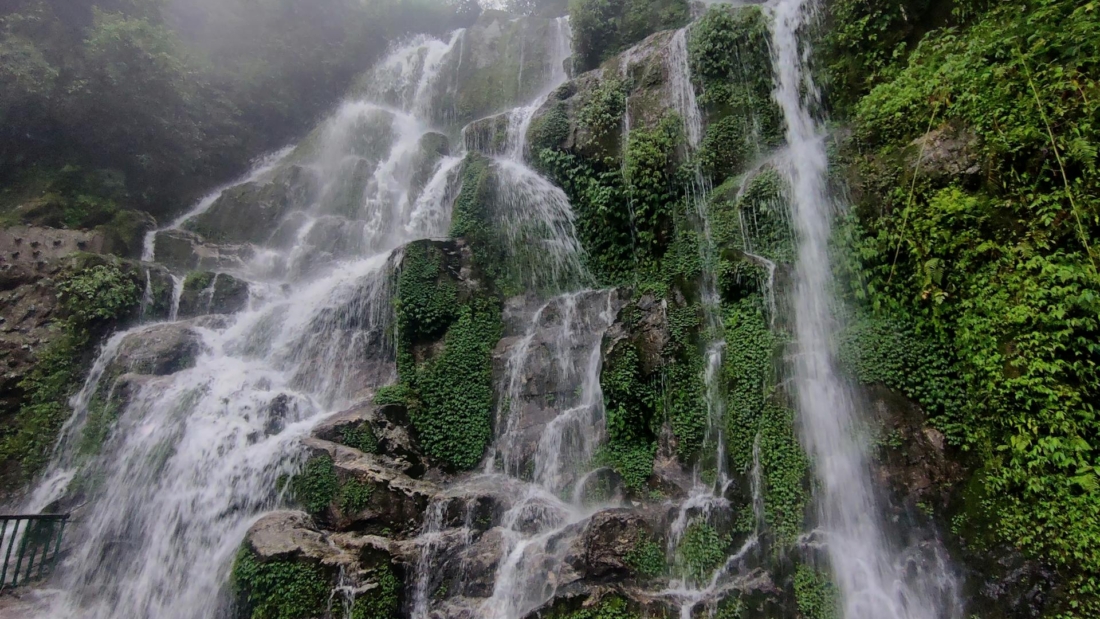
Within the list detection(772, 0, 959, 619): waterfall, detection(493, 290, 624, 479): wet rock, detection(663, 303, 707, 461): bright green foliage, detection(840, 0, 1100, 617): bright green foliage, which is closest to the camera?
detection(840, 0, 1100, 617): bright green foliage

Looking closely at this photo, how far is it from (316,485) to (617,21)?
1310cm

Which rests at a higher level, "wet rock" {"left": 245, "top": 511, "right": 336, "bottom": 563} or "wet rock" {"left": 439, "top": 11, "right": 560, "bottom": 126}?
"wet rock" {"left": 439, "top": 11, "right": 560, "bottom": 126}

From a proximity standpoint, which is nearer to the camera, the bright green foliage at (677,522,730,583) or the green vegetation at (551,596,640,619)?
the green vegetation at (551,596,640,619)

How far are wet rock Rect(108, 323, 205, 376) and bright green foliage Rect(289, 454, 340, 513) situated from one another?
17.0 ft

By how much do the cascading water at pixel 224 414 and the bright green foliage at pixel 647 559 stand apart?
5463 millimetres

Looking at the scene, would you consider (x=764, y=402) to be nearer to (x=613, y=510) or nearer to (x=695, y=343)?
(x=695, y=343)

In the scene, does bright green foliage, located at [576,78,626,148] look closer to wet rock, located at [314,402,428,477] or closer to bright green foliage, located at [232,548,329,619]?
wet rock, located at [314,402,428,477]

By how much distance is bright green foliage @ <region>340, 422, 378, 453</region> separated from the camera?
8914 millimetres

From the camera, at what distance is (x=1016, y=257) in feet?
19.2

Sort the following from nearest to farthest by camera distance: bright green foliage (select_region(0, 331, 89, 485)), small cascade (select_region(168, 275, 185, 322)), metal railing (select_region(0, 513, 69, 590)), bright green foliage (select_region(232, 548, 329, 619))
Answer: bright green foliage (select_region(232, 548, 329, 619)), metal railing (select_region(0, 513, 69, 590)), bright green foliage (select_region(0, 331, 89, 485)), small cascade (select_region(168, 275, 185, 322))

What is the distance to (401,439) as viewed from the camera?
9.35 meters

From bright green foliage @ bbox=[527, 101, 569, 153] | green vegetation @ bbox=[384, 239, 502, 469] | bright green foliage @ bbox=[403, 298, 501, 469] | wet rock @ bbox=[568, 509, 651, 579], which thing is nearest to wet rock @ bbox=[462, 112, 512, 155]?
bright green foliage @ bbox=[527, 101, 569, 153]

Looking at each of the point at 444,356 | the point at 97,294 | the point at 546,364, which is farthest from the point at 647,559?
the point at 97,294

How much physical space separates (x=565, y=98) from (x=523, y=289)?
15.9 feet
